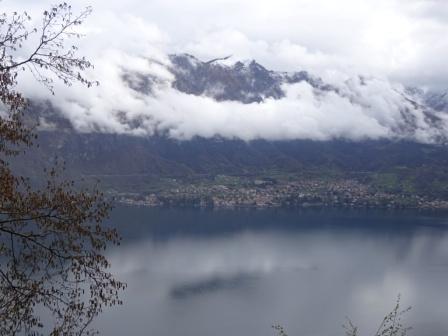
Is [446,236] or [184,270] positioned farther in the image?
[446,236]

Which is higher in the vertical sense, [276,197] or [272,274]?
[276,197]

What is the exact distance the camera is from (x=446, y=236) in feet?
305

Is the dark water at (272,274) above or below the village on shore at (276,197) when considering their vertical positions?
below

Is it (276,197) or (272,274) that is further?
(276,197)

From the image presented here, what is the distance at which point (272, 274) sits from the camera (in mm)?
62188

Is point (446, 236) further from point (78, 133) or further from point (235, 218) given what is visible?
point (78, 133)

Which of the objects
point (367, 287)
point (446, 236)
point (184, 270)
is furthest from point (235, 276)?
point (446, 236)

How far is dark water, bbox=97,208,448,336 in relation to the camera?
4356 cm

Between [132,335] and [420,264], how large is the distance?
43.1 metres

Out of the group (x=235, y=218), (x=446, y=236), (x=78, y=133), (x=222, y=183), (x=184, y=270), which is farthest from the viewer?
(x=78, y=133)

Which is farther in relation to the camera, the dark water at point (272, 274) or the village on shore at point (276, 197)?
the village on shore at point (276, 197)

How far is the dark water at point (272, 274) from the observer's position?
143 ft

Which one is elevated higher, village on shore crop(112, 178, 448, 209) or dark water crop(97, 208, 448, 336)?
village on shore crop(112, 178, 448, 209)

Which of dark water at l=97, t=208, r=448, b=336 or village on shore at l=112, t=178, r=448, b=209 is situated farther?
village on shore at l=112, t=178, r=448, b=209
